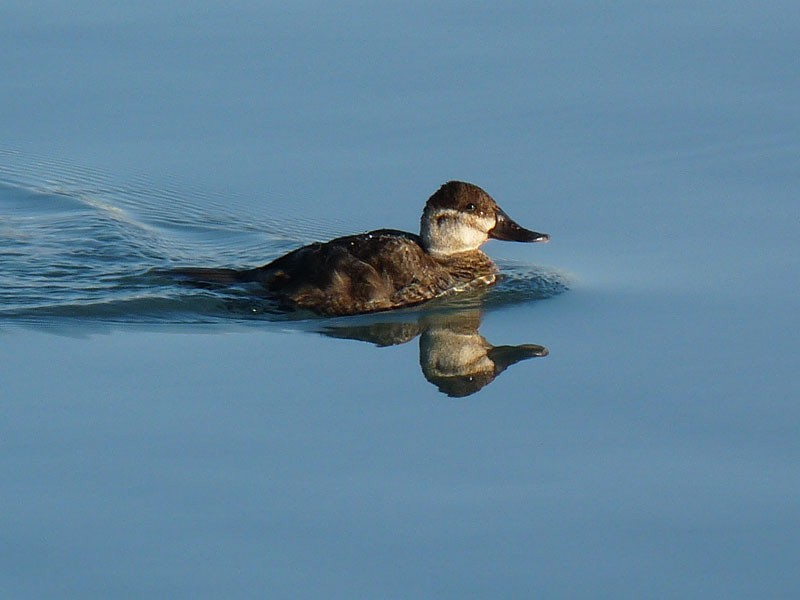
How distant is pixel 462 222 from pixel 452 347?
1.34m

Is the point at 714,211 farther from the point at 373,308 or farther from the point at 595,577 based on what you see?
the point at 595,577

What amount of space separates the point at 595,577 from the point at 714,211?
180 inches

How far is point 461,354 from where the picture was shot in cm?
822

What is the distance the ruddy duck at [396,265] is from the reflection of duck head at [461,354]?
33 cm

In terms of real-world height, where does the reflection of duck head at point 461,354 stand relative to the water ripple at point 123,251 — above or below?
below

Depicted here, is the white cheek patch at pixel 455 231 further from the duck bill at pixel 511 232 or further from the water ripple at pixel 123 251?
the water ripple at pixel 123 251

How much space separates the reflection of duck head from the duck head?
2.31ft

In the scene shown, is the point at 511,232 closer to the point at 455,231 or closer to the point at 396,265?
the point at 455,231

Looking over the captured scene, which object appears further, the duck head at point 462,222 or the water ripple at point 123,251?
the duck head at point 462,222

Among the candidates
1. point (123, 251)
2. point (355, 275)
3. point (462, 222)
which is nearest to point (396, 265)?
point (355, 275)

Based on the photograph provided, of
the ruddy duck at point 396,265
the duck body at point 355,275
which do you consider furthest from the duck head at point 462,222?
the duck body at point 355,275

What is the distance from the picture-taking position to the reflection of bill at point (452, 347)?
7699 mm

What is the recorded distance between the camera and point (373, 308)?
898 centimetres

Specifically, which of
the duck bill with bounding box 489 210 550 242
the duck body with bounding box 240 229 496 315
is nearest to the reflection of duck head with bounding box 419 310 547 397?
the duck body with bounding box 240 229 496 315
